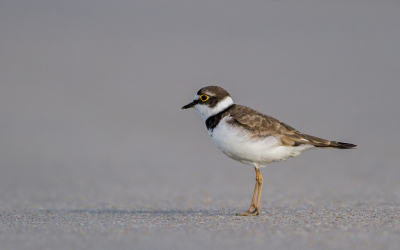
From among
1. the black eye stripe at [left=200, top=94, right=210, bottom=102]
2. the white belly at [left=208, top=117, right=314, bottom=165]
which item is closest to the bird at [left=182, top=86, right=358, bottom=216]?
the white belly at [left=208, top=117, right=314, bottom=165]

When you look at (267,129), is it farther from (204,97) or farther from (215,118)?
(204,97)

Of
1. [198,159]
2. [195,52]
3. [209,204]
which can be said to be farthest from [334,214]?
[195,52]

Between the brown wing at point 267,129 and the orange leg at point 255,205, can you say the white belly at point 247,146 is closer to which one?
the brown wing at point 267,129

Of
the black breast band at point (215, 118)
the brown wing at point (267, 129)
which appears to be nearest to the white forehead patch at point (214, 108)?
the black breast band at point (215, 118)

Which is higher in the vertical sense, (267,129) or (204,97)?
(204,97)

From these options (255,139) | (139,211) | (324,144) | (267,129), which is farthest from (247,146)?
(139,211)

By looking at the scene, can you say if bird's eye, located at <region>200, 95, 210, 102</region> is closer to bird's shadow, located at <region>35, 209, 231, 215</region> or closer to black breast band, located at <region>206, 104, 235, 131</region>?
black breast band, located at <region>206, 104, 235, 131</region>

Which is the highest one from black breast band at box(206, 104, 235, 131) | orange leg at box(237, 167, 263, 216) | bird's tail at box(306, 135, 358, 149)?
black breast band at box(206, 104, 235, 131)

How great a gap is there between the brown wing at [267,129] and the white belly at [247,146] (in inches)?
2.3

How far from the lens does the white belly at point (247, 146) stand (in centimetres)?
576

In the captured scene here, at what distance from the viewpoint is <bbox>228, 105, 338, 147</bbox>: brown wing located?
5.83 m

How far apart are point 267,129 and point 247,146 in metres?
0.36

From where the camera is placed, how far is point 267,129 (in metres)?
5.91

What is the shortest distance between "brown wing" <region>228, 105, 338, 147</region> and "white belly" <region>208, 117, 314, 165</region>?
2.3 inches
